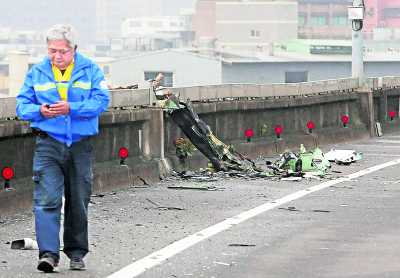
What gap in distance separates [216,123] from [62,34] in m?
10.4

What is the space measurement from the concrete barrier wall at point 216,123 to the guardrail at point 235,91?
1cm

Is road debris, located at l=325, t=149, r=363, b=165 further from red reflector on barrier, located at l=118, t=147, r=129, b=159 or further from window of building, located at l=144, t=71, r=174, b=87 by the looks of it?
window of building, located at l=144, t=71, r=174, b=87

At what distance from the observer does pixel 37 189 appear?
30.3 ft

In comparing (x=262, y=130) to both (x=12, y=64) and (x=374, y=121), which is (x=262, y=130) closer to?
(x=374, y=121)

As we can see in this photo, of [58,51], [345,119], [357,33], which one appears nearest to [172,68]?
[357,33]

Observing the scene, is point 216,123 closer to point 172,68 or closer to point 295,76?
point 172,68

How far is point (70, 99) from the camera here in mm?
9250

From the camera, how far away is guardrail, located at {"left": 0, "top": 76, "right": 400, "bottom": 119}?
53.7 feet

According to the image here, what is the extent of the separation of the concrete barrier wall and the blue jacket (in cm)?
338

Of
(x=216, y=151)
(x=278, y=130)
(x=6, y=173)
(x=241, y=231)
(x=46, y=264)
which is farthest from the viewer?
(x=278, y=130)

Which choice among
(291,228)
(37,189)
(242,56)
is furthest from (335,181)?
(242,56)

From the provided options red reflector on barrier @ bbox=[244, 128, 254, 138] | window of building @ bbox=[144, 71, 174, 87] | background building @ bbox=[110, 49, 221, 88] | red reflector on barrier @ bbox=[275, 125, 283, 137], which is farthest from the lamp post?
window of building @ bbox=[144, 71, 174, 87]

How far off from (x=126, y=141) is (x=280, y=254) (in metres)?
6.28

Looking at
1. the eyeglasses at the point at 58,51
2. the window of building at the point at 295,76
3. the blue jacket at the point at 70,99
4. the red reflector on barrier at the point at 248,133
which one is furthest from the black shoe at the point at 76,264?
the window of building at the point at 295,76
